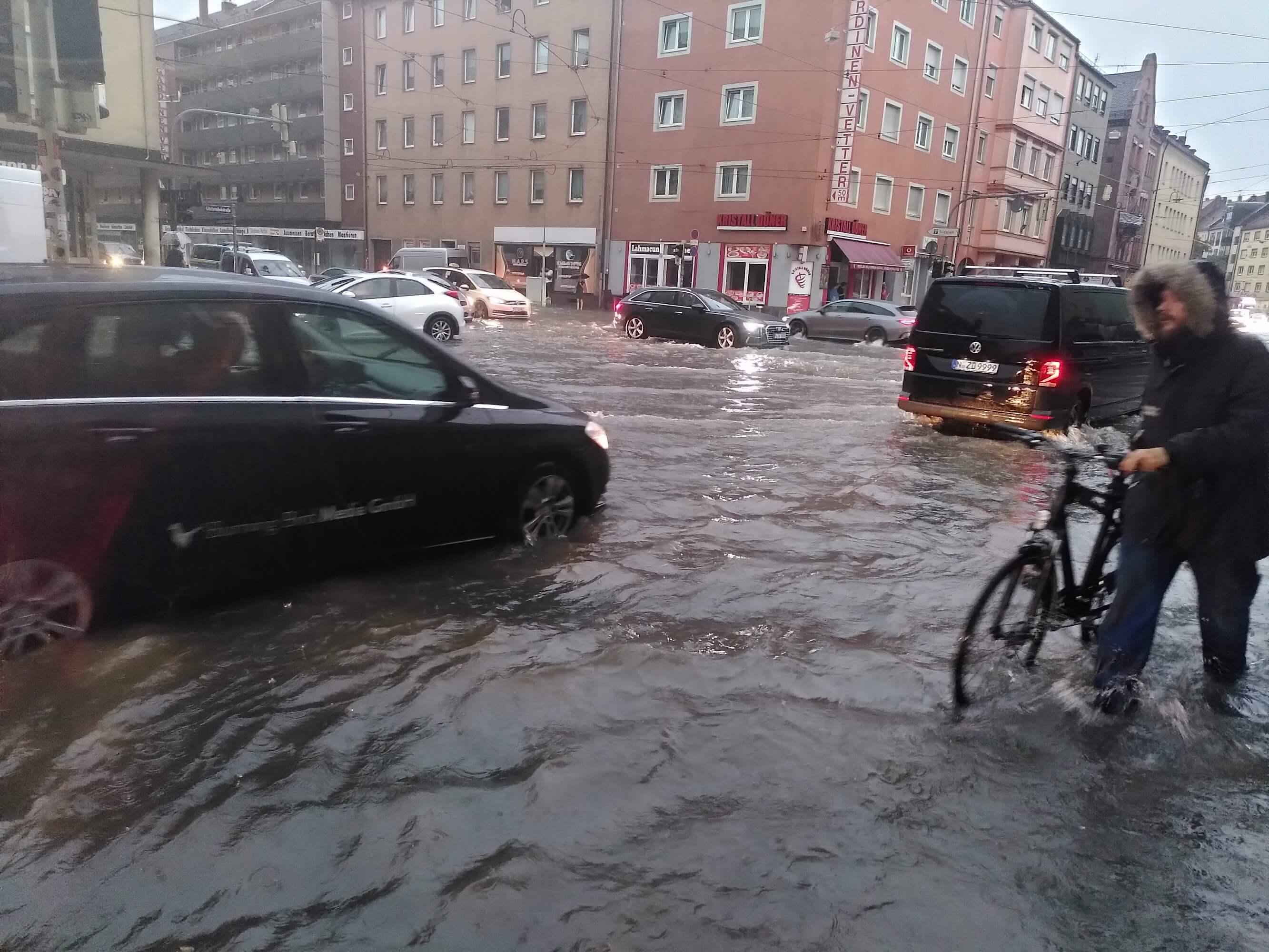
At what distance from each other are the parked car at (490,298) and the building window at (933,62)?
74.7ft

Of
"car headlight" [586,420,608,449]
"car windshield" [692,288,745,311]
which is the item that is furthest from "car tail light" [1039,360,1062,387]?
"car windshield" [692,288,745,311]

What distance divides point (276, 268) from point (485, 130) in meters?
22.1

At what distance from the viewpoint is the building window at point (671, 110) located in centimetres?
3831

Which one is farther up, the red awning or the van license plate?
the red awning

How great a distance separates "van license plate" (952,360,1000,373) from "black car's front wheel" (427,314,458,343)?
504 inches

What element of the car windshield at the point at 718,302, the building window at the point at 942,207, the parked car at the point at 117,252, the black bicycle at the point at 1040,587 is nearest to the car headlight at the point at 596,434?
the black bicycle at the point at 1040,587

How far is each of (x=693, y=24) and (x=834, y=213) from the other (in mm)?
10062

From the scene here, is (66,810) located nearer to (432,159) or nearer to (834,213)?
(834,213)

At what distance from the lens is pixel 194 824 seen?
9.87 ft

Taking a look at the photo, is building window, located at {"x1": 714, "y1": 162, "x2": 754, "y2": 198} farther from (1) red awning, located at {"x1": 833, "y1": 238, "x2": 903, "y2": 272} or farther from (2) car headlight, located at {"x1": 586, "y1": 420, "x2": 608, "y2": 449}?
(2) car headlight, located at {"x1": 586, "y1": 420, "x2": 608, "y2": 449}

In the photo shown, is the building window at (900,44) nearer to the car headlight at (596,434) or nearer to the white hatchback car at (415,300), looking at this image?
the white hatchback car at (415,300)

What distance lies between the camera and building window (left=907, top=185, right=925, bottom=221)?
4053cm

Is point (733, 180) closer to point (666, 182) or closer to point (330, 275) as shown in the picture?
point (666, 182)

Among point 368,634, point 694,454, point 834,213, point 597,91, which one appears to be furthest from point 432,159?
point 368,634
